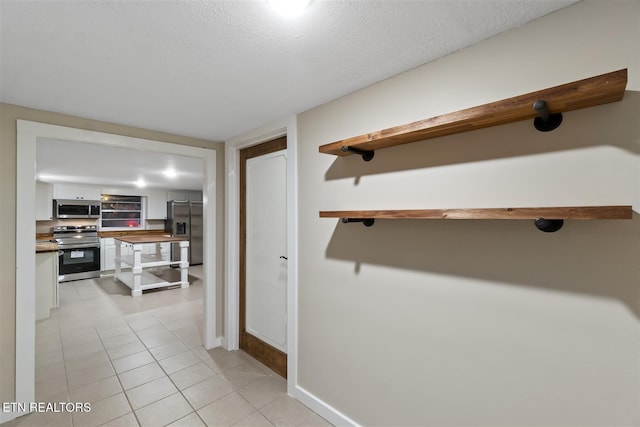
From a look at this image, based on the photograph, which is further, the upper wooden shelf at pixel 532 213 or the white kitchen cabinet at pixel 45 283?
the white kitchen cabinet at pixel 45 283

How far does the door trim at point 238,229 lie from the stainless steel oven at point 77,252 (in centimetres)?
523

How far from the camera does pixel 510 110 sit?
1053 millimetres

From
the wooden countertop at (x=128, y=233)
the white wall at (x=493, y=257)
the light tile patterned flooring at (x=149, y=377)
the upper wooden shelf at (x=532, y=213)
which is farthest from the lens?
the wooden countertop at (x=128, y=233)

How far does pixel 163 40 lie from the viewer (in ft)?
4.15

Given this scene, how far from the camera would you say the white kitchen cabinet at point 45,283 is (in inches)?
153

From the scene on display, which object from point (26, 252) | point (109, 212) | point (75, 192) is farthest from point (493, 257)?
point (109, 212)

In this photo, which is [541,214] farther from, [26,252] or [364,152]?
[26,252]

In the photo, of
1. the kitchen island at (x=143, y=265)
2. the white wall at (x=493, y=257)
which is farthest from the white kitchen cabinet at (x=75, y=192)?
the white wall at (x=493, y=257)

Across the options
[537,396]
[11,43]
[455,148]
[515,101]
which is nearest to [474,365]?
[537,396]

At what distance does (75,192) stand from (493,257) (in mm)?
8441

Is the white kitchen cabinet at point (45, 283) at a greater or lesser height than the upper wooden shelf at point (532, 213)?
lesser

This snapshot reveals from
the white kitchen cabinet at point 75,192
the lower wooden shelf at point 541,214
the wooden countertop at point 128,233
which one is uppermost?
the white kitchen cabinet at point 75,192

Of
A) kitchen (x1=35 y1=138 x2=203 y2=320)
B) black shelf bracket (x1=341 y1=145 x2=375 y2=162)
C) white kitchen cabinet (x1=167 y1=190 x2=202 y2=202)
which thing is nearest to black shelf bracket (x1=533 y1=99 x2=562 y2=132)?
black shelf bracket (x1=341 y1=145 x2=375 y2=162)

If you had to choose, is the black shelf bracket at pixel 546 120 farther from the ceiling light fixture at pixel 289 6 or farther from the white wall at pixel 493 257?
the ceiling light fixture at pixel 289 6
